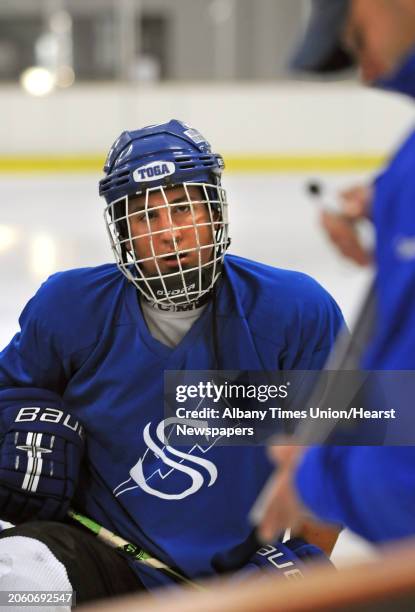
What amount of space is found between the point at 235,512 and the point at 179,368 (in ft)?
0.68

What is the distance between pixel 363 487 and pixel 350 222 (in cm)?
22

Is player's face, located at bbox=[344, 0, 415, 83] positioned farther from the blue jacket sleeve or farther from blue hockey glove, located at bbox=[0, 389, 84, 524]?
blue hockey glove, located at bbox=[0, 389, 84, 524]

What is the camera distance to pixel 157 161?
1.45 metres

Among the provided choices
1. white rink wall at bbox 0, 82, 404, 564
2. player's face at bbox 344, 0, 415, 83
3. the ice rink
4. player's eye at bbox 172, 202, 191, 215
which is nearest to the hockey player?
player's eye at bbox 172, 202, 191, 215

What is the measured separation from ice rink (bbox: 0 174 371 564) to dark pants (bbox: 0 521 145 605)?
5.40ft

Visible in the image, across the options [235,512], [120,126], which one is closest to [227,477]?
[235,512]

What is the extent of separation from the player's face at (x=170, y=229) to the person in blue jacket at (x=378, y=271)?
0.52 meters

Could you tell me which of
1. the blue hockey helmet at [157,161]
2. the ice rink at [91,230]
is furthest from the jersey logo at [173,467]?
the ice rink at [91,230]

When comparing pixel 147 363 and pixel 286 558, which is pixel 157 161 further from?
pixel 286 558

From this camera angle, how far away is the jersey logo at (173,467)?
4.62ft

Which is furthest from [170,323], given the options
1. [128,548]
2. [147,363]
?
[128,548]

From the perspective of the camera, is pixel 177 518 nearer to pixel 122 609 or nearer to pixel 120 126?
pixel 122 609

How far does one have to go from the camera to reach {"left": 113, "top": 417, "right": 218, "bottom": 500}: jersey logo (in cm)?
141

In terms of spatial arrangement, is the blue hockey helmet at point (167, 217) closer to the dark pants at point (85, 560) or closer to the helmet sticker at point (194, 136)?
the helmet sticker at point (194, 136)
